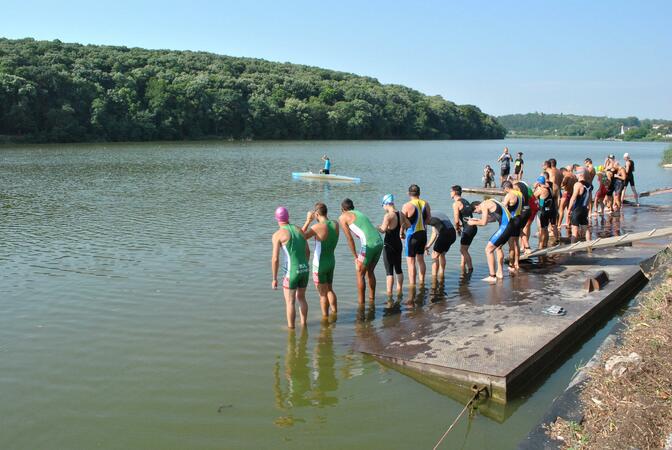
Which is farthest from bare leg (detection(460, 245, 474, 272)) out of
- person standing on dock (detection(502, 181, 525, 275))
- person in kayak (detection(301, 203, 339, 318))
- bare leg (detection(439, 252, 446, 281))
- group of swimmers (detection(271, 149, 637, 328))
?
person in kayak (detection(301, 203, 339, 318))

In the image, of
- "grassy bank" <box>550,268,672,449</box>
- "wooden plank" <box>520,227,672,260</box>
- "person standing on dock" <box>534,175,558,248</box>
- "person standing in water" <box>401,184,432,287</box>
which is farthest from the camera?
"person standing on dock" <box>534,175,558,248</box>

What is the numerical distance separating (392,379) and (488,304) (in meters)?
2.83

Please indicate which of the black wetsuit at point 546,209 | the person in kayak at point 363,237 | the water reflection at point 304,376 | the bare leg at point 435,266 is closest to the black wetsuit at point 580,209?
the black wetsuit at point 546,209

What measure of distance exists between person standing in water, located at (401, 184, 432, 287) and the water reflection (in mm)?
2645

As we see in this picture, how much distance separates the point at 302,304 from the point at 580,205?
8.24 meters

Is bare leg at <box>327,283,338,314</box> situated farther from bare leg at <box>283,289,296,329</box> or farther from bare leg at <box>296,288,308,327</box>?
bare leg at <box>283,289,296,329</box>

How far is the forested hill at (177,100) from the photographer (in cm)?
7243

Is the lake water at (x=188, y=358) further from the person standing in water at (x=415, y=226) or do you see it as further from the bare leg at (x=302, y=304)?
the person standing in water at (x=415, y=226)

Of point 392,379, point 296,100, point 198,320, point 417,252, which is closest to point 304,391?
point 392,379

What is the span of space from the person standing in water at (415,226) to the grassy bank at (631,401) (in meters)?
4.63

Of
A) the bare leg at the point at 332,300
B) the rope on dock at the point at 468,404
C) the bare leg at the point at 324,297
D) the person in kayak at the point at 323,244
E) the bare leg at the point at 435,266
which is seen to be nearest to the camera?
the rope on dock at the point at 468,404

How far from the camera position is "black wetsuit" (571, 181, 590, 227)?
13832 mm

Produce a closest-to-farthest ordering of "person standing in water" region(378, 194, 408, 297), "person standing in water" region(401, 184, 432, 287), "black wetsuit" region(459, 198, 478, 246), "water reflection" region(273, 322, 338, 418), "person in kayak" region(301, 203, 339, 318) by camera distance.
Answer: "water reflection" region(273, 322, 338, 418) < "person in kayak" region(301, 203, 339, 318) < "person standing in water" region(378, 194, 408, 297) < "person standing in water" region(401, 184, 432, 287) < "black wetsuit" region(459, 198, 478, 246)

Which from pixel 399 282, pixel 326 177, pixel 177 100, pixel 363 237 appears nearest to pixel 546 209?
pixel 399 282
